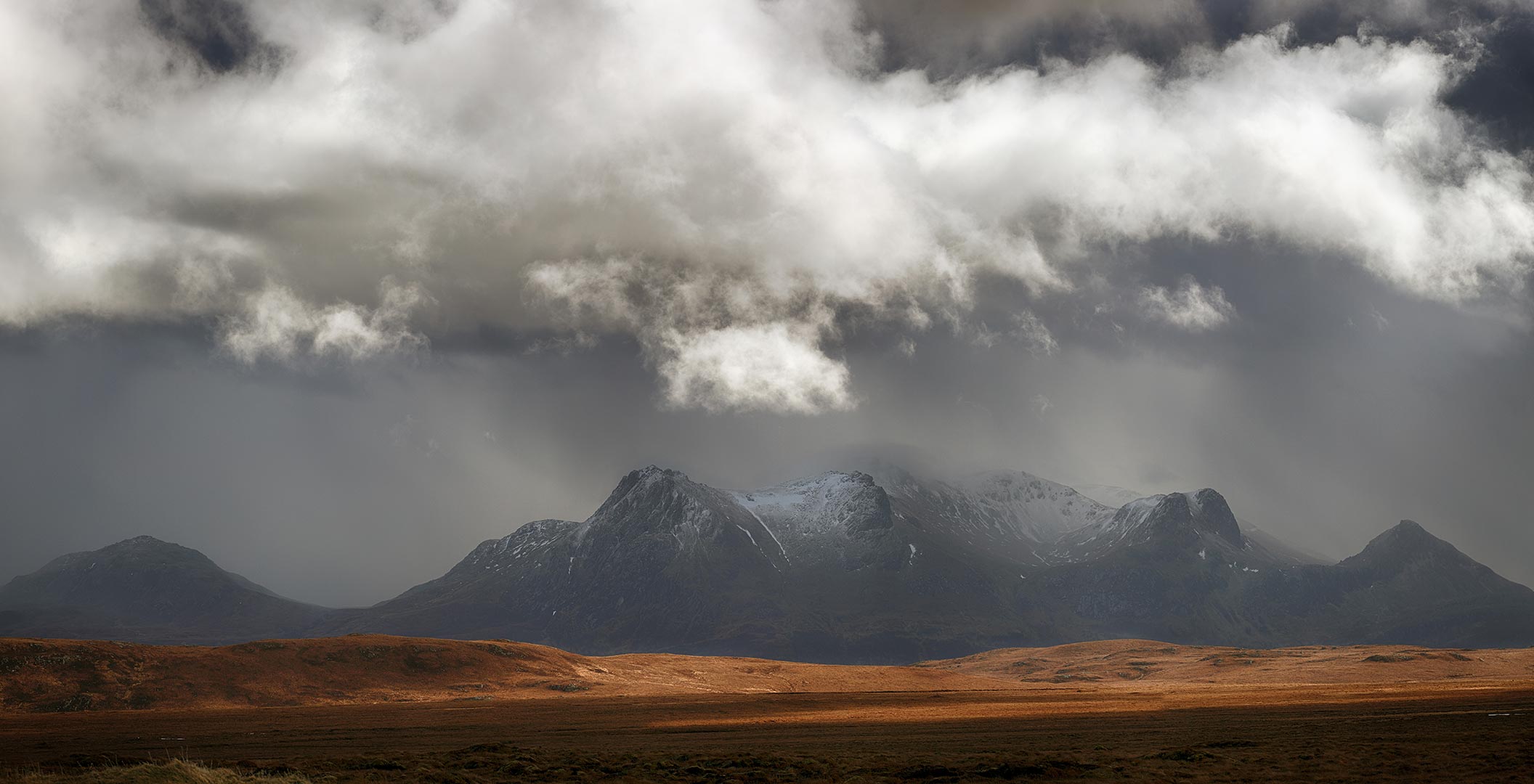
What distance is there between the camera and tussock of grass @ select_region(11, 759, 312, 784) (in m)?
39.8

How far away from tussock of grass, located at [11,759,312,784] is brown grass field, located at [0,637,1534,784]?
158 millimetres

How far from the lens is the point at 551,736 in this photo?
2886 inches

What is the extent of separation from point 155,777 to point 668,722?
169 ft

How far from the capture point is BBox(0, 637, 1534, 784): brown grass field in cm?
4909

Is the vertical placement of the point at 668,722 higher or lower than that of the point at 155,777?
lower

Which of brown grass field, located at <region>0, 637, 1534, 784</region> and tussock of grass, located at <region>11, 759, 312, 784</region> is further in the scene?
brown grass field, located at <region>0, 637, 1534, 784</region>

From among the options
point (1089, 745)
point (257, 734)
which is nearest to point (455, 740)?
point (257, 734)

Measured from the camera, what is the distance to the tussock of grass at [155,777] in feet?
130

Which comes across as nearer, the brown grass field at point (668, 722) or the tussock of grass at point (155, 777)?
the tussock of grass at point (155, 777)

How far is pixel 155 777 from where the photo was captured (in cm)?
3991

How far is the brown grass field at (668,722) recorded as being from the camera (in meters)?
49.1

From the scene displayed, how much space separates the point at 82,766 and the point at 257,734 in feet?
85.4

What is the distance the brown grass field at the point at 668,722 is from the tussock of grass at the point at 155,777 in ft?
0.52

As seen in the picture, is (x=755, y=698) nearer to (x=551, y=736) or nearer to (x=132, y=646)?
(x=551, y=736)
